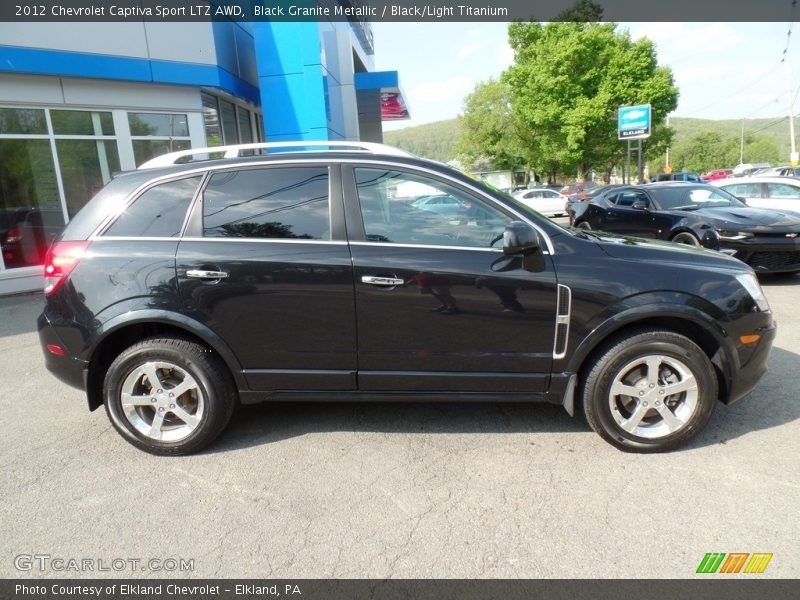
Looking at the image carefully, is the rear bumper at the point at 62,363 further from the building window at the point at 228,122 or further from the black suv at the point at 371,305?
the building window at the point at 228,122

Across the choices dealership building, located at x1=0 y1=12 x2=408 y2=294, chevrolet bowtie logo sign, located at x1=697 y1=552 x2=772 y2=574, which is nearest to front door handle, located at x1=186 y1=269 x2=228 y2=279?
chevrolet bowtie logo sign, located at x1=697 y1=552 x2=772 y2=574

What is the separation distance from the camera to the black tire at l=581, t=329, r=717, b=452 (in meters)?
3.05

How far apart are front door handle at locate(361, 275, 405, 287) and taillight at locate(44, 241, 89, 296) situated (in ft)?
5.93

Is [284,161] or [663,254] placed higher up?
[284,161]

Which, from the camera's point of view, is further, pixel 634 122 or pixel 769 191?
pixel 634 122

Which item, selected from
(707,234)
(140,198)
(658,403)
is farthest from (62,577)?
(707,234)

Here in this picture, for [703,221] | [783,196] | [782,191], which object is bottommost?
[703,221]

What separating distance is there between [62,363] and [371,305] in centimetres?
206

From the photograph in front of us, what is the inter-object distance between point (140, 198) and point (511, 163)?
52780 mm

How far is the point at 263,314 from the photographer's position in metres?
3.13

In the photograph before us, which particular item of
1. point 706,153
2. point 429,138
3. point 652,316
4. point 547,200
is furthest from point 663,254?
point 429,138

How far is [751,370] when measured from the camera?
316 centimetres

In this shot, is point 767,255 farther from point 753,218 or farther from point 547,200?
point 547,200

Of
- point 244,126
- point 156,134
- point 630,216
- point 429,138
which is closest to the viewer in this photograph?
point 630,216
